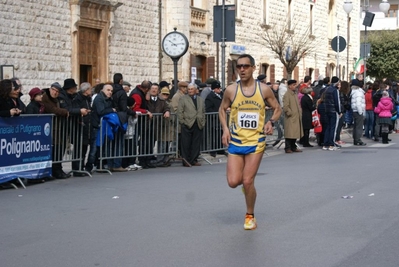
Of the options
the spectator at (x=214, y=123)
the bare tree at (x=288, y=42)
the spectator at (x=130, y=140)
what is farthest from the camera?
the bare tree at (x=288, y=42)

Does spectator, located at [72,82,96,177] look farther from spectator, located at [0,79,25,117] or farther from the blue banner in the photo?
spectator, located at [0,79,25,117]

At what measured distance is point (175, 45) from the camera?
21.6 m

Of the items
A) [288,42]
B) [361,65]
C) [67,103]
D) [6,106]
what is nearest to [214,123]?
[67,103]

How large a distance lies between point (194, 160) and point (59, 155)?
3792mm

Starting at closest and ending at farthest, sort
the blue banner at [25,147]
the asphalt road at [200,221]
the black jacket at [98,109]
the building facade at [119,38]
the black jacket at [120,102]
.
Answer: the asphalt road at [200,221] → the blue banner at [25,147] → the black jacket at [98,109] → the black jacket at [120,102] → the building facade at [119,38]

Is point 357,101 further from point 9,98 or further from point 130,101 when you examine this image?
point 9,98

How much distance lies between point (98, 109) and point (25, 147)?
7.40 ft

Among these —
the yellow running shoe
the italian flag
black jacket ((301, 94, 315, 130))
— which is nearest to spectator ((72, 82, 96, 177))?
the yellow running shoe

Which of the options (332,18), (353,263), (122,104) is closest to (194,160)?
(122,104)

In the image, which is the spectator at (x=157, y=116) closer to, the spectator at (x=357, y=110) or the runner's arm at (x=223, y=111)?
the runner's arm at (x=223, y=111)

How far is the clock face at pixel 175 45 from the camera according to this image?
21.4 metres

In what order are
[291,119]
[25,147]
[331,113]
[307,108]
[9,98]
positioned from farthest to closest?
[307,108] < [331,113] < [291,119] < [25,147] < [9,98]

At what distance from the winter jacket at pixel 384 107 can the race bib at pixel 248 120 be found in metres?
15.2

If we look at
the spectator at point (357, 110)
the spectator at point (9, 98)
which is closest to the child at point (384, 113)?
the spectator at point (357, 110)
